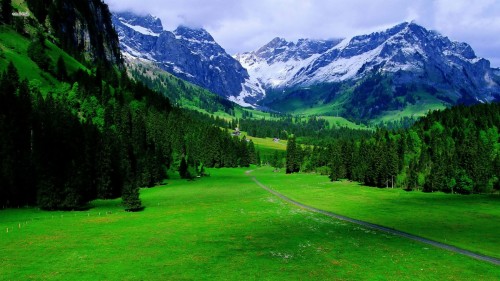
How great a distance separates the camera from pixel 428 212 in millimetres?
91188

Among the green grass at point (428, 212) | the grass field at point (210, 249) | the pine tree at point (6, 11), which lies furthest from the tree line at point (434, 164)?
the pine tree at point (6, 11)

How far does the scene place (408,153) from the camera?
191 m

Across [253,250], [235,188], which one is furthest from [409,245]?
[235,188]

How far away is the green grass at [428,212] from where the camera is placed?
6369cm

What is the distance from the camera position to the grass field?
4312 cm

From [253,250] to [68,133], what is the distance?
77530 mm

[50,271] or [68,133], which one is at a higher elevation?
[68,133]

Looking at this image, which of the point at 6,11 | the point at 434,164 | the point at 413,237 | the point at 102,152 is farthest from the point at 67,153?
the point at 434,164

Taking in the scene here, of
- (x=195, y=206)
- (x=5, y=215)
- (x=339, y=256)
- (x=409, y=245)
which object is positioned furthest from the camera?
(x=195, y=206)

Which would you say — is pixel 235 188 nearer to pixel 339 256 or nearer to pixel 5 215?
pixel 5 215

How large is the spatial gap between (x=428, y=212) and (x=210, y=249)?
61.2 meters

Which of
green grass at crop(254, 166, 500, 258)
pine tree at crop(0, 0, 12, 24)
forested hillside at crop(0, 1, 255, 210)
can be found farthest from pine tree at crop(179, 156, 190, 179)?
pine tree at crop(0, 0, 12, 24)

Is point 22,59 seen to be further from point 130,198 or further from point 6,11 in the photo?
point 130,198

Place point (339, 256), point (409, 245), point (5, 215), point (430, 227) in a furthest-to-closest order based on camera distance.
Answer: point (5, 215), point (430, 227), point (409, 245), point (339, 256)
